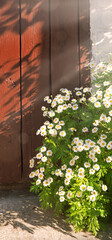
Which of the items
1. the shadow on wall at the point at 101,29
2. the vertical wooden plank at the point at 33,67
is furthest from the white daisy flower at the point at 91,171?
the shadow on wall at the point at 101,29

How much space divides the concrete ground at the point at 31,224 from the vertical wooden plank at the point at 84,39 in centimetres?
143

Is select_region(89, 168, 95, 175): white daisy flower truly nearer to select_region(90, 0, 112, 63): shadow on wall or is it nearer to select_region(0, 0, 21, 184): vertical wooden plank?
select_region(0, 0, 21, 184): vertical wooden plank

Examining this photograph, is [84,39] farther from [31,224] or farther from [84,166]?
[31,224]

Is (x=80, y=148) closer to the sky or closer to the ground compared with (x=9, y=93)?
closer to the ground

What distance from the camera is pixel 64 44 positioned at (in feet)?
9.05

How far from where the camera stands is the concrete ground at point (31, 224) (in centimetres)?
193

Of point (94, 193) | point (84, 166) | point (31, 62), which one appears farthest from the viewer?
point (31, 62)

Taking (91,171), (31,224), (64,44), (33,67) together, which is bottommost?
(31,224)

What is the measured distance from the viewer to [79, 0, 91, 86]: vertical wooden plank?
9.04 feet

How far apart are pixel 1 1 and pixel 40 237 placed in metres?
2.36

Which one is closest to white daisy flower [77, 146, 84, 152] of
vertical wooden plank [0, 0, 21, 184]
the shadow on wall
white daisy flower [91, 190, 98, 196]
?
white daisy flower [91, 190, 98, 196]

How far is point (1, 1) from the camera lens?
8.82ft

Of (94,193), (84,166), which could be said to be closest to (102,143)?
(84,166)

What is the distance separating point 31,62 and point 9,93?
0.42 metres
